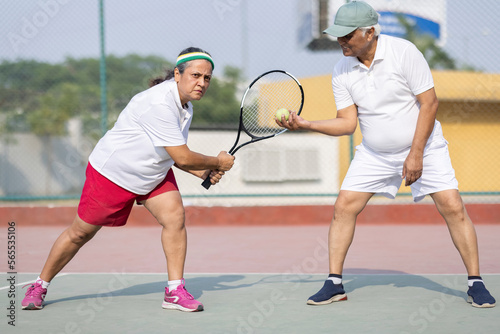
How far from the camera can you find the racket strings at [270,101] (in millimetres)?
4875

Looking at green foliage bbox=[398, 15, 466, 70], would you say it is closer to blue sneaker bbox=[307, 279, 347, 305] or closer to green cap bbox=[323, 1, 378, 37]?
green cap bbox=[323, 1, 378, 37]

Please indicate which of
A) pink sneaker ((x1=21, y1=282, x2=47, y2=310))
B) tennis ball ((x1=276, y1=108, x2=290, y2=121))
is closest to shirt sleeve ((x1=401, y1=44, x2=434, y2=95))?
tennis ball ((x1=276, y1=108, x2=290, y2=121))

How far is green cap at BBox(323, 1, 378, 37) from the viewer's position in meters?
4.04

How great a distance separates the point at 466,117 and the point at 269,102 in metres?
14.3

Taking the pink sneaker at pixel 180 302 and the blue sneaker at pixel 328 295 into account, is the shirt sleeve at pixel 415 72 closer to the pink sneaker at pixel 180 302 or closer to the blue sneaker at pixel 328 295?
the blue sneaker at pixel 328 295

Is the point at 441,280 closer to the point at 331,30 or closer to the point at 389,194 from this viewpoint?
the point at 389,194

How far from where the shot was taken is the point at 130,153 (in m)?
4.06

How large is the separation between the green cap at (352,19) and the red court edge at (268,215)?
5726mm

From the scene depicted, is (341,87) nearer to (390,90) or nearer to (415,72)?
(390,90)

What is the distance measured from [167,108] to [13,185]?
1362 cm

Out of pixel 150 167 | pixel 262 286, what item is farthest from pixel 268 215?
pixel 150 167

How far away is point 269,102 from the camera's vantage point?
558cm

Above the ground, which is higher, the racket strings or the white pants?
the racket strings

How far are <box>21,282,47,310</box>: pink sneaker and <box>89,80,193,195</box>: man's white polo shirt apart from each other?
82 centimetres
